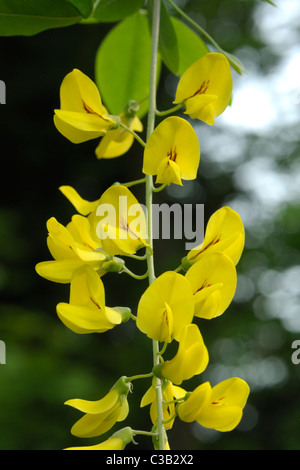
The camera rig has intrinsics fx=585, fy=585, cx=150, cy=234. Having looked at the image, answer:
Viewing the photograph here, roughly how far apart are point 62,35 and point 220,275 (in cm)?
449

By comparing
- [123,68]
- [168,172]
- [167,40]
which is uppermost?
[123,68]

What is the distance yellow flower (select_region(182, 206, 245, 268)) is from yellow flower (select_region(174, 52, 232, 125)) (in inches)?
4.1

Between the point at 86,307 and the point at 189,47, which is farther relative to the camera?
the point at 189,47

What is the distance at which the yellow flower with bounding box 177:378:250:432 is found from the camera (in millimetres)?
495

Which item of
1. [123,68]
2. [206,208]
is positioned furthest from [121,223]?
[206,208]

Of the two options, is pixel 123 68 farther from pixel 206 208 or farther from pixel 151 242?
pixel 206 208

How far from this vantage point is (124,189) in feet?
1.74

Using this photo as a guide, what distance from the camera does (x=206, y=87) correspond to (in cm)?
59

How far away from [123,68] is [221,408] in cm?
62

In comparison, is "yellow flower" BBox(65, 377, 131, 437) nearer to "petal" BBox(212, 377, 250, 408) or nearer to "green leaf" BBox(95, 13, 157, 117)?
"petal" BBox(212, 377, 250, 408)

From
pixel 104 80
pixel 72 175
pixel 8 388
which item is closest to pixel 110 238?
pixel 104 80

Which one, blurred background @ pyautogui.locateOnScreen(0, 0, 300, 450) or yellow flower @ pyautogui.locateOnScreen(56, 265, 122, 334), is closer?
yellow flower @ pyautogui.locateOnScreen(56, 265, 122, 334)

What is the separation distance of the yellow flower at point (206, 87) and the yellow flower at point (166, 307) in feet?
0.62

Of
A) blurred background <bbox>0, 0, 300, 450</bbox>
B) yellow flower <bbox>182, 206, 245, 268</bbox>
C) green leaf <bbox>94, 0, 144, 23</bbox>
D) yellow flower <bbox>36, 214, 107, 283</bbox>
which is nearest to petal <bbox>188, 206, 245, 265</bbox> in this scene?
yellow flower <bbox>182, 206, 245, 268</bbox>
